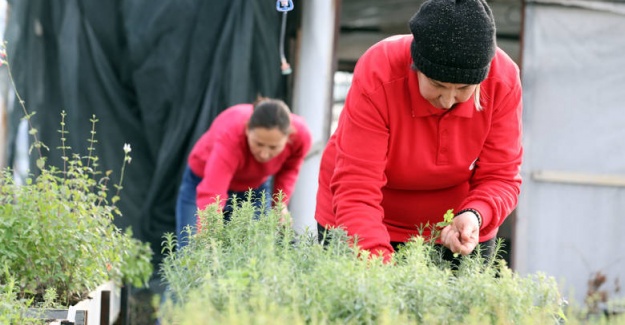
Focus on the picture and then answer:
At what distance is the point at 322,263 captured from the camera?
2398 mm

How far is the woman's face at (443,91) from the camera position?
307cm

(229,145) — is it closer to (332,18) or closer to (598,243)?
(332,18)

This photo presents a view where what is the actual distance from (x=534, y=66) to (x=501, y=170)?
3.90 m

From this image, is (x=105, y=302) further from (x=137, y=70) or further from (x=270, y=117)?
(x=137, y=70)

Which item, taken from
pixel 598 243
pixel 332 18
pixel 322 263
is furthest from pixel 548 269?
pixel 322 263

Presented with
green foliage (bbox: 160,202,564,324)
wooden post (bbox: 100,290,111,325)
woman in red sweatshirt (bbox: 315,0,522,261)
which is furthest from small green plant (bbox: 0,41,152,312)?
green foliage (bbox: 160,202,564,324)

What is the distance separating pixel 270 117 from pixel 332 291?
3.44m

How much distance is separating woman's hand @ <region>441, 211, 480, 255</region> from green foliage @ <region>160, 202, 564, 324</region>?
31 centimetres

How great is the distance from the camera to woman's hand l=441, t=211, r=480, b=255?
301 cm

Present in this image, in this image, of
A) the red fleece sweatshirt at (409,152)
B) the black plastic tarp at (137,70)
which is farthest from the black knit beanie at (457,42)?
the black plastic tarp at (137,70)

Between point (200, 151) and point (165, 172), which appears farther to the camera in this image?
point (165, 172)

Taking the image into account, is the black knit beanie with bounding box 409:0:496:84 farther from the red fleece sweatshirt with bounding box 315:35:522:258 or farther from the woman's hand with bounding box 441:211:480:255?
the woman's hand with bounding box 441:211:480:255

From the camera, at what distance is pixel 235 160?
5.77 meters

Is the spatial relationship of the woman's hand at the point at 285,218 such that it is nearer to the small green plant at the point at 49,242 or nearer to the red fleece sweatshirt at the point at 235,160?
the small green plant at the point at 49,242
